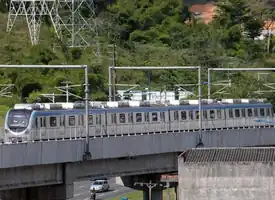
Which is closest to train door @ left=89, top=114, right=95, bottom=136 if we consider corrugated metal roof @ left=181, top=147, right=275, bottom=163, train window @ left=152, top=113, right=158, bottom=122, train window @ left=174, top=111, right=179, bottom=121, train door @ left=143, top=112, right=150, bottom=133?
train door @ left=143, top=112, right=150, bottom=133

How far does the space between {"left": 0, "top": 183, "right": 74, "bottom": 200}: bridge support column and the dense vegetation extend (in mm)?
32373

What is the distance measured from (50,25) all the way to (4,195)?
69.4 meters

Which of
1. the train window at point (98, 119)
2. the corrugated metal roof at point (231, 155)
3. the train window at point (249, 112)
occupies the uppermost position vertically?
the train window at point (249, 112)

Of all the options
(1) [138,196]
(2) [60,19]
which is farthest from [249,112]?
(2) [60,19]

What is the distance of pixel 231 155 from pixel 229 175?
3.79 ft

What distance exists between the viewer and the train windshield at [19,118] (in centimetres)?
5731

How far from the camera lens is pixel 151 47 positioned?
123 metres

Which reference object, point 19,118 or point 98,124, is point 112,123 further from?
point 19,118

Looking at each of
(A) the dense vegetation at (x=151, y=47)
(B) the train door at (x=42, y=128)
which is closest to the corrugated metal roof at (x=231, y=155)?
(B) the train door at (x=42, y=128)

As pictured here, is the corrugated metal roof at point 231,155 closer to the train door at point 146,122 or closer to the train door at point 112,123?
the train door at point 112,123

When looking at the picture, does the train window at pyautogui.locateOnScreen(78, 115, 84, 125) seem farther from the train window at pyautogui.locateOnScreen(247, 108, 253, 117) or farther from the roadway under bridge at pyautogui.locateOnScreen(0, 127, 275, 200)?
the train window at pyautogui.locateOnScreen(247, 108, 253, 117)

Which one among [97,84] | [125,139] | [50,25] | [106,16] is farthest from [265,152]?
[106,16]

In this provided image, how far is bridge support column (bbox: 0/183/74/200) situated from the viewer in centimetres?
5316

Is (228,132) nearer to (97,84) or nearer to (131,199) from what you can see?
(131,199)
